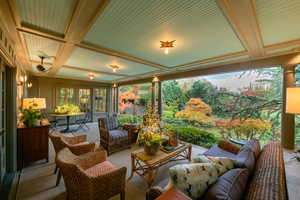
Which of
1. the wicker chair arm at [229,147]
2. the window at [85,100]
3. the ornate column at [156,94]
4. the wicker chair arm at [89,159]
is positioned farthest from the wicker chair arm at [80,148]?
the window at [85,100]

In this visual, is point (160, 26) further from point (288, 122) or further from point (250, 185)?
point (288, 122)

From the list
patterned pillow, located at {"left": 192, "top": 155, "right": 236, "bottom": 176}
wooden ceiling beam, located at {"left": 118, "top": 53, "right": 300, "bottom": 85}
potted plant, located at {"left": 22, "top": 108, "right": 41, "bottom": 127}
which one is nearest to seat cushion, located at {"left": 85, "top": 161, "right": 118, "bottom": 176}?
patterned pillow, located at {"left": 192, "top": 155, "right": 236, "bottom": 176}

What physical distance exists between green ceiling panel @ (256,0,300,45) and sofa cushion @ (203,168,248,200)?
168cm

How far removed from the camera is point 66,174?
140 centimetres

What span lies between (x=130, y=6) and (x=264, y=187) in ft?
6.65

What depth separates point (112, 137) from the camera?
3.23 meters

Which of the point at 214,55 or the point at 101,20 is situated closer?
the point at 101,20

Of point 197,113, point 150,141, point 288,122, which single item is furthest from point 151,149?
point 197,113

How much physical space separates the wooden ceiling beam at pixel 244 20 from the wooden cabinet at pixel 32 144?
3.74 meters

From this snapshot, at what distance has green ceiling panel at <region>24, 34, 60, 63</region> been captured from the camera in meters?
2.03

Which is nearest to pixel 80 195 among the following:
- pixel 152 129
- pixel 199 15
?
pixel 152 129

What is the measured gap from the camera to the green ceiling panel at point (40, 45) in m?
2.03

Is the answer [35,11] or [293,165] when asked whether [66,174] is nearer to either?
[35,11]

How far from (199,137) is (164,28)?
3630mm
